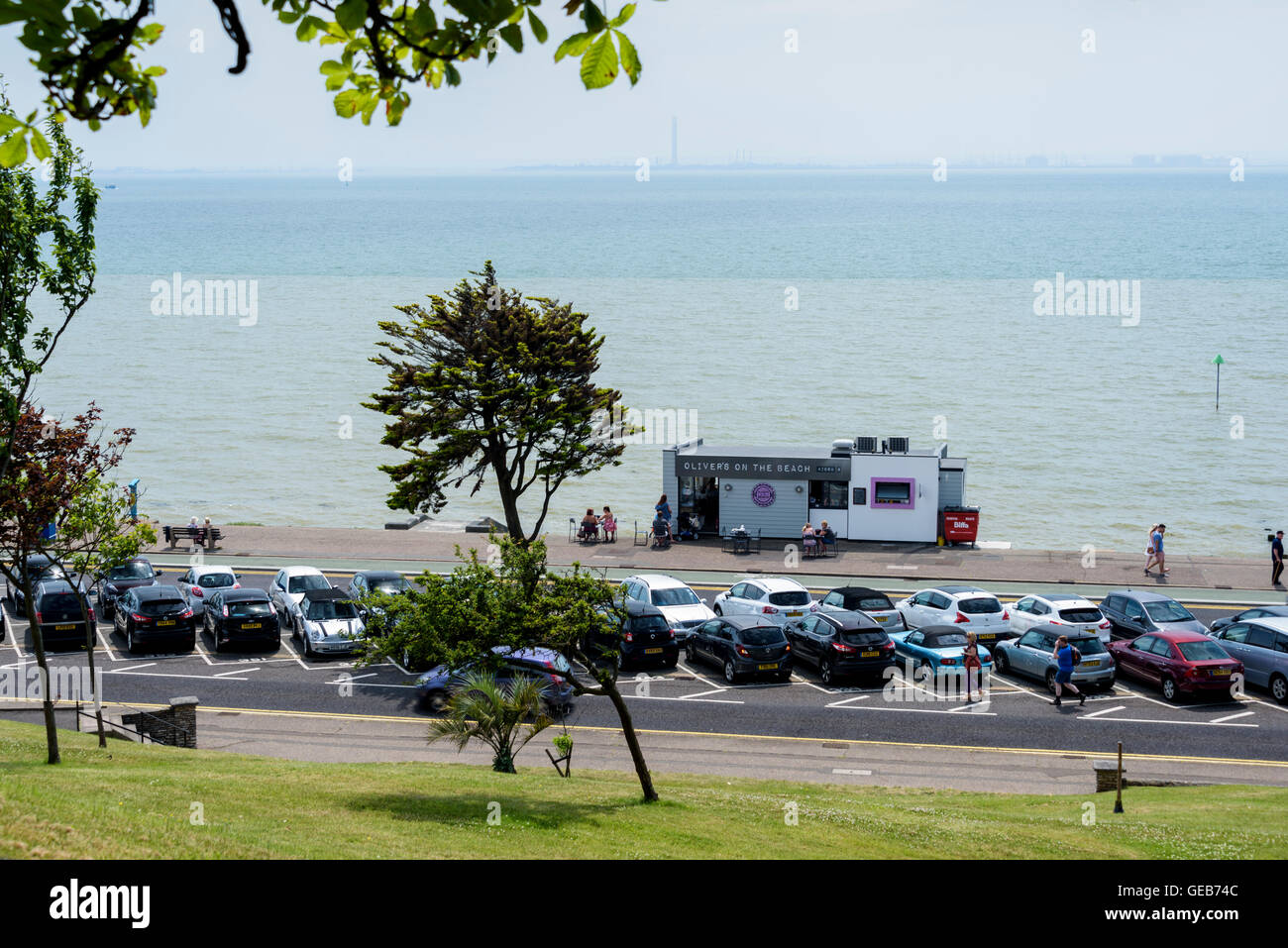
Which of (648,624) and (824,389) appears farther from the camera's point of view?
(824,389)

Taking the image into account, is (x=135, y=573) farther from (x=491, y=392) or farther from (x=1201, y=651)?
(x=1201, y=651)

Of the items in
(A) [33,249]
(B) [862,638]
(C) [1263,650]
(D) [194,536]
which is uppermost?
(A) [33,249]

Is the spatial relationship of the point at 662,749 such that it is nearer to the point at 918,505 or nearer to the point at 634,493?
the point at 918,505

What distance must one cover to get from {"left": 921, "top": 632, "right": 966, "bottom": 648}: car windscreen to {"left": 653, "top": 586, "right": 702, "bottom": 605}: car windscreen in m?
6.44

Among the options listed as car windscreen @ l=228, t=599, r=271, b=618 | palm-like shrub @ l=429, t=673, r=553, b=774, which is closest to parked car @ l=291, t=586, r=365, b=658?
car windscreen @ l=228, t=599, r=271, b=618

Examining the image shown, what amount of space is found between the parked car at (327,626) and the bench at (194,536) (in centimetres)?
1377

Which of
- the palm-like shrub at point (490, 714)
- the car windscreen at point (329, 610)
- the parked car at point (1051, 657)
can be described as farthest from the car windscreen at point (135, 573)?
the parked car at point (1051, 657)

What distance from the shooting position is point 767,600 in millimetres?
33875

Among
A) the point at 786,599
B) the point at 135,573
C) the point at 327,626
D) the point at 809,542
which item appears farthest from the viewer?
the point at 809,542

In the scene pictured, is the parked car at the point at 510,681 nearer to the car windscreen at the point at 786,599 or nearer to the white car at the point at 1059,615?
the car windscreen at the point at 786,599

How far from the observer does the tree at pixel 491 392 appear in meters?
32.9

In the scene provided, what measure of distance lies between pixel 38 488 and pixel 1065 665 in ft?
65.3

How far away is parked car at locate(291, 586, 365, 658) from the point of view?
31188mm

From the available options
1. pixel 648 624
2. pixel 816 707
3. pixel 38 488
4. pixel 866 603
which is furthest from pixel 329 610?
pixel 866 603
